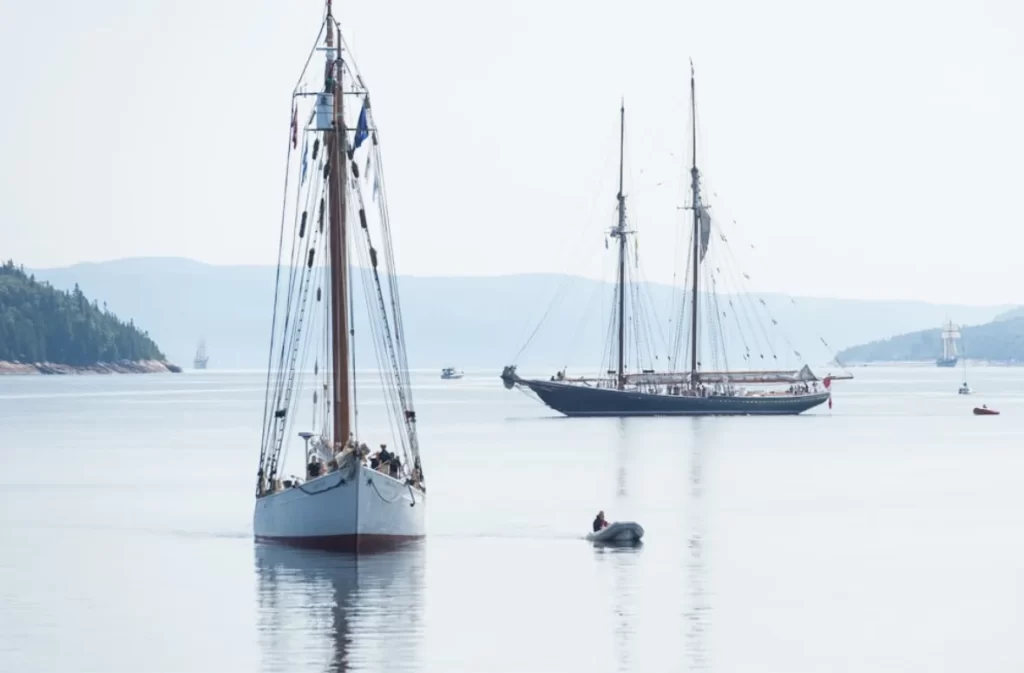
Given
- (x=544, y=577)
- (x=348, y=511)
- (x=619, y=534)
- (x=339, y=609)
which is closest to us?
(x=339, y=609)

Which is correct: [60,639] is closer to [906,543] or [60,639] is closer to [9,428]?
[906,543]

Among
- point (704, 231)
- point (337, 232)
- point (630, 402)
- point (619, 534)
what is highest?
point (704, 231)

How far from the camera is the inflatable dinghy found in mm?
66438

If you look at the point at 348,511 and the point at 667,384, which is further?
the point at 667,384

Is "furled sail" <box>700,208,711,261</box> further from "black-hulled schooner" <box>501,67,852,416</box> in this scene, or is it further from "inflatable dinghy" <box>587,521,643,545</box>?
"inflatable dinghy" <box>587,521,643,545</box>

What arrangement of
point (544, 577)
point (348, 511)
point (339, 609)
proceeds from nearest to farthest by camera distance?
point (339, 609), point (544, 577), point (348, 511)

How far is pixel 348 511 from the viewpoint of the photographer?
2291 inches

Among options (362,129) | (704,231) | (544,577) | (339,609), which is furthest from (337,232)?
(704,231)

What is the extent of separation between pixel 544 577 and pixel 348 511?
6.36m

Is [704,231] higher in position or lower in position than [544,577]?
higher

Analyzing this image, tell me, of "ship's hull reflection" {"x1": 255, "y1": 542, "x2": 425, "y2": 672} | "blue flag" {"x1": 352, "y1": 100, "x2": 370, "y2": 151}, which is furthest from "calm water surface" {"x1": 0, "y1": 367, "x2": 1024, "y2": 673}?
"blue flag" {"x1": 352, "y1": 100, "x2": 370, "y2": 151}

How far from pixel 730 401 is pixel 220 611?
146 metres

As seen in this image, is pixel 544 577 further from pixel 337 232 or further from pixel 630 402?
pixel 630 402

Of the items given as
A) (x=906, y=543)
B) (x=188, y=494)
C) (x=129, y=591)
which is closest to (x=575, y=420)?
(x=188, y=494)
